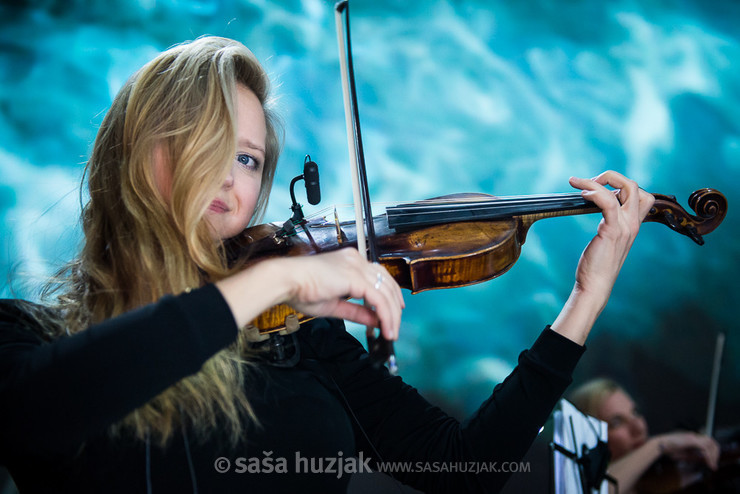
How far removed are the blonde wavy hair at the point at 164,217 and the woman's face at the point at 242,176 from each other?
76 mm

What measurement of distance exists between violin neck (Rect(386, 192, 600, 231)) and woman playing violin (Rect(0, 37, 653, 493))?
0.05 metres

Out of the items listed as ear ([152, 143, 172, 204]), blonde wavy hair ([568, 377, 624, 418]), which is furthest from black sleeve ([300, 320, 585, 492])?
blonde wavy hair ([568, 377, 624, 418])

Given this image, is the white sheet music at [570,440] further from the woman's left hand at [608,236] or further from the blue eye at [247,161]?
the blue eye at [247,161]

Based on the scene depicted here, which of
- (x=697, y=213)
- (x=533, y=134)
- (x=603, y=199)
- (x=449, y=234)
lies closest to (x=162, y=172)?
(x=449, y=234)

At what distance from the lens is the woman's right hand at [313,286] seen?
Answer: 0.61m

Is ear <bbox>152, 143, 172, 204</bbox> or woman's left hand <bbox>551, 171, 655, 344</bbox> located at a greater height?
ear <bbox>152, 143, 172, 204</bbox>

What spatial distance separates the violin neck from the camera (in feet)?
3.72

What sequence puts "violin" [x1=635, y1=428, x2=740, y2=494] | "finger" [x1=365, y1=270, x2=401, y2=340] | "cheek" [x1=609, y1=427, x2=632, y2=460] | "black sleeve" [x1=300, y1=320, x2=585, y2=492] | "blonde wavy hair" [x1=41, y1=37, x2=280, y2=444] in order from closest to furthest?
"finger" [x1=365, y1=270, x2=401, y2=340]
"blonde wavy hair" [x1=41, y1=37, x2=280, y2=444]
"black sleeve" [x1=300, y1=320, x2=585, y2=492]
"violin" [x1=635, y1=428, x2=740, y2=494]
"cheek" [x1=609, y1=427, x2=632, y2=460]

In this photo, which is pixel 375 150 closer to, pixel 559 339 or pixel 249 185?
pixel 249 185

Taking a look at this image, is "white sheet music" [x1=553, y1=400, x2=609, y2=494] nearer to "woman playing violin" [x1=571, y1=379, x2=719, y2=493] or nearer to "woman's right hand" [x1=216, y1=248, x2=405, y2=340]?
"woman playing violin" [x1=571, y1=379, x2=719, y2=493]

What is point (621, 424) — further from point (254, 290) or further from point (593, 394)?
point (254, 290)

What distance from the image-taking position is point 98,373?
1.75 feet

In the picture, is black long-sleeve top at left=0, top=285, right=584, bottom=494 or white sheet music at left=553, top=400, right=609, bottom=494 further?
white sheet music at left=553, top=400, right=609, bottom=494

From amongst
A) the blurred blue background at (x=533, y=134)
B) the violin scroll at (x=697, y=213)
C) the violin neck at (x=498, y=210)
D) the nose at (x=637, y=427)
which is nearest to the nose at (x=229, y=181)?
the violin neck at (x=498, y=210)
